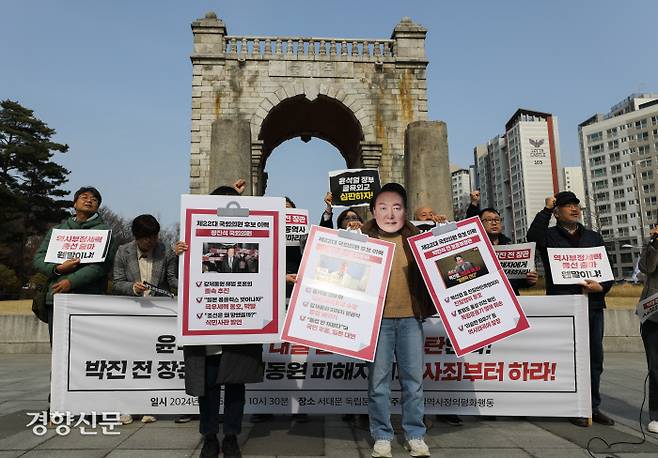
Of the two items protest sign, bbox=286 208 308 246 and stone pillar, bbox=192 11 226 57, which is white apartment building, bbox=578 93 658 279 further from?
protest sign, bbox=286 208 308 246

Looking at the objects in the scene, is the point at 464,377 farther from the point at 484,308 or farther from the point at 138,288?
the point at 138,288

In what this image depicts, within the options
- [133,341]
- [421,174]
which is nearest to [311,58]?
[421,174]

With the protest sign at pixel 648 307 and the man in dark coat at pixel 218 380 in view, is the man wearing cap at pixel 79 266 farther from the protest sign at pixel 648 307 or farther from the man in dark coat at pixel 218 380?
the protest sign at pixel 648 307

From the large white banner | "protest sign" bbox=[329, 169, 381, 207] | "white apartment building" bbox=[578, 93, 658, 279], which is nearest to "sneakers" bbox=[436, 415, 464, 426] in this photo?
the large white banner

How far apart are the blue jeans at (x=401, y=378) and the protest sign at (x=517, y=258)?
6.10 ft

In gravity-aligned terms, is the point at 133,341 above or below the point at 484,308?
below

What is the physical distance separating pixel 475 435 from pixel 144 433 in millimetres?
3040

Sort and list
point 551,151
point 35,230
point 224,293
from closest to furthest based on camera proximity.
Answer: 1. point 224,293
2. point 35,230
3. point 551,151

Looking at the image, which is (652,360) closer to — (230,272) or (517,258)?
(517,258)

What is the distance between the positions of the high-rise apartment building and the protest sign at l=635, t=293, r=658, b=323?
121m

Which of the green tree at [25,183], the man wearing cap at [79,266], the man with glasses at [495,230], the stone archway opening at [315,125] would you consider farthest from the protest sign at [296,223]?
the green tree at [25,183]

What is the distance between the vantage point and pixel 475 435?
13.6 feet

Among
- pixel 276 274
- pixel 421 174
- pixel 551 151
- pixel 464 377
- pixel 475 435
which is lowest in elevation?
pixel 475 435

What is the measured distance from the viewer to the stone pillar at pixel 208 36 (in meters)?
18.3
